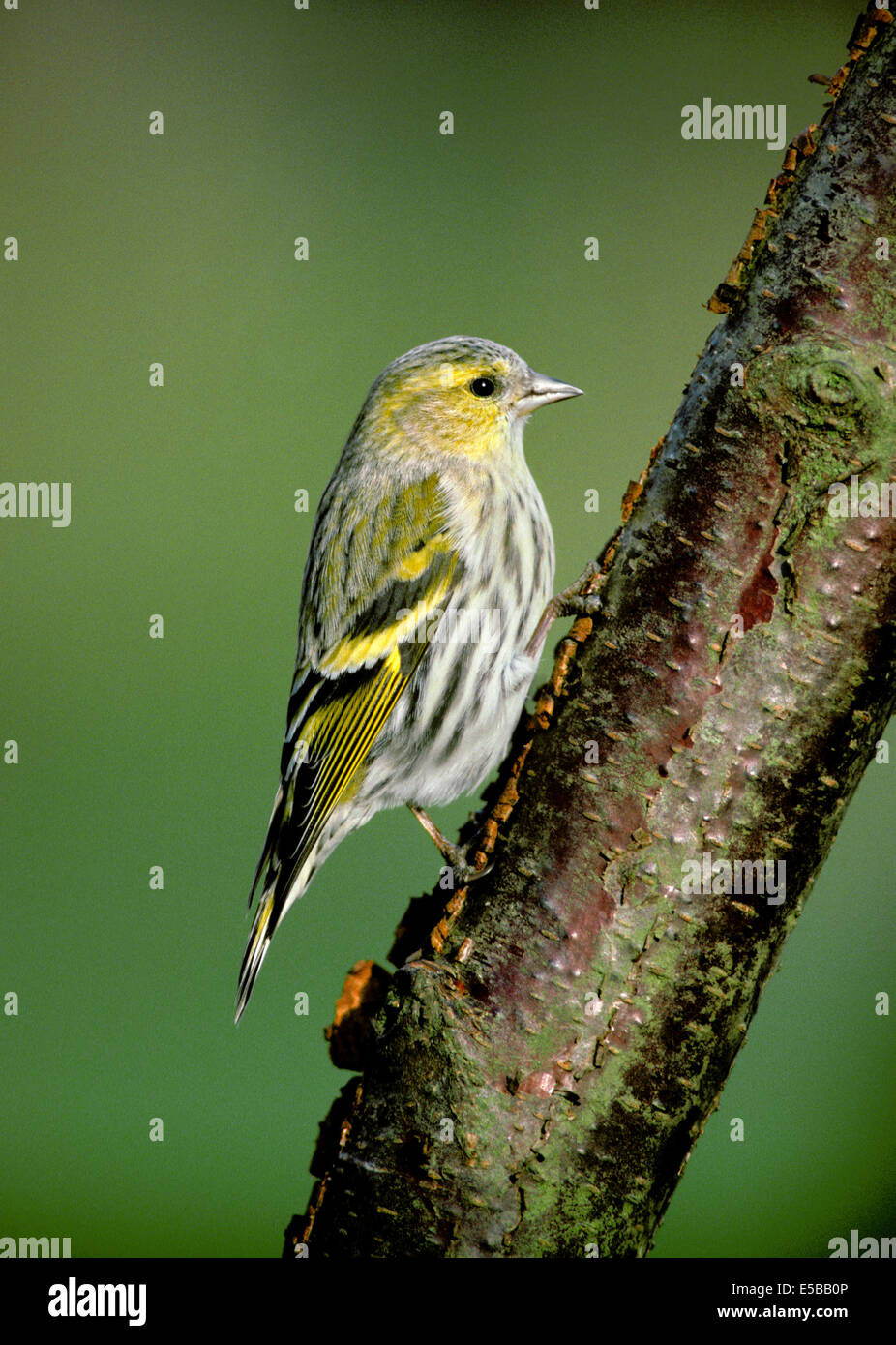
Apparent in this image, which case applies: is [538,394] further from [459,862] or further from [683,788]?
[683,788]

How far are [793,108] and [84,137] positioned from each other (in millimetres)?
3687

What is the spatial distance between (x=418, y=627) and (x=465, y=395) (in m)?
0.71

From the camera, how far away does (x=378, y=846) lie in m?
4.87

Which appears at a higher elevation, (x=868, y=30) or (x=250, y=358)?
(x=250, y=358)

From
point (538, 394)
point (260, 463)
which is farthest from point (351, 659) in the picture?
point (260, 463)

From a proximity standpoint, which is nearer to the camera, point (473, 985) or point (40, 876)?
point (473, 985)

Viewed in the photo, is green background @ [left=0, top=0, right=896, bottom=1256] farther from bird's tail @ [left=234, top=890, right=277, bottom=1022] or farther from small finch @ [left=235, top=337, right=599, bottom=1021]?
Answer: bird's tail @ [left=234, top=890, right=277, bottom=1022]

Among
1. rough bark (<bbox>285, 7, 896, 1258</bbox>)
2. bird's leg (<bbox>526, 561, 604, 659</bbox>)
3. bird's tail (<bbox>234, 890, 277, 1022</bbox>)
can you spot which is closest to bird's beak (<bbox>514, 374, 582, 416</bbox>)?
bird's leg (<bbox>526, 561, 604, 659</bbox>)

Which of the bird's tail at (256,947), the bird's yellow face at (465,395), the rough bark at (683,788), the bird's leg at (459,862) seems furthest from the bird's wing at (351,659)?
the rough bark at (683,788)

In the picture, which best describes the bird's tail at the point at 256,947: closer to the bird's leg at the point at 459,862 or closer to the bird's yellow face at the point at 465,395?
the bird's leg at the point at 459,862

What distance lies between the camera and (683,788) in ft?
6.36

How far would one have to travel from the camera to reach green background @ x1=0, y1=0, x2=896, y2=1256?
435 cm
